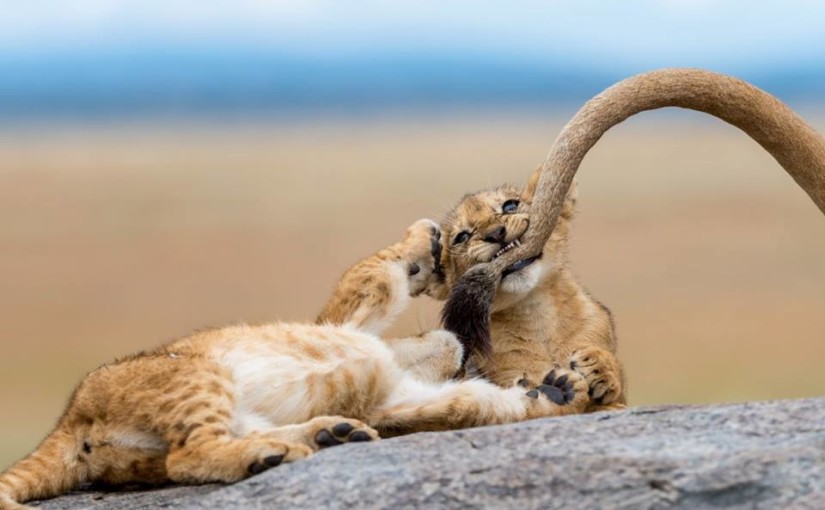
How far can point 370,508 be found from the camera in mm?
4785

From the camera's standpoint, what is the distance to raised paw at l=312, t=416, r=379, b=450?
5.32 metres

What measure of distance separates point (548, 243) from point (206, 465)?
8.48ft

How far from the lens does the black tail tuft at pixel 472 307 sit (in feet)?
22.1

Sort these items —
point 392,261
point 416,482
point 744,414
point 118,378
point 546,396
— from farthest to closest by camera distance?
point 392,261 < point 546,396 < point 118,378 < point 744,414 < point 416,482

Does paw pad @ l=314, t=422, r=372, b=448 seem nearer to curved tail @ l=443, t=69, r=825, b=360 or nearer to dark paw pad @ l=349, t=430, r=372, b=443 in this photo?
dark paw pad @ l=349, t=430, r=372, b=443

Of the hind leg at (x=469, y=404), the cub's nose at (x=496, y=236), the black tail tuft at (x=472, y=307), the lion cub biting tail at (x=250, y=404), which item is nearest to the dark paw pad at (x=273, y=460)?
the lion cub biting tail at (x=250, y=404)

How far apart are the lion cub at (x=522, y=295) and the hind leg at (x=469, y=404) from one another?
48cm

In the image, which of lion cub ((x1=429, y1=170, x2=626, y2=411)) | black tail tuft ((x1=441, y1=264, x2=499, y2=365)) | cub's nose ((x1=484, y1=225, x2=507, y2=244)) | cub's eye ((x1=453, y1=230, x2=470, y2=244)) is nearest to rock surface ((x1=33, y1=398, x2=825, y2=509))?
black tail tuft ((x1=441, y1=264, x2=499, y2=365))

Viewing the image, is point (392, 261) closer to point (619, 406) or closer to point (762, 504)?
point (619, 406)

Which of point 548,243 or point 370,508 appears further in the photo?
point 548,243

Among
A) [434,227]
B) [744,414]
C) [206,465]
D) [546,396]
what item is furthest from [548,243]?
[206,465]

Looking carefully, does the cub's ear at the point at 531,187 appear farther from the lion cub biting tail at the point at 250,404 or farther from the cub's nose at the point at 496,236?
the lion cub biting tail at the point at 250,404

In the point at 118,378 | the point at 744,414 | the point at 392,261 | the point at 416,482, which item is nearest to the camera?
the point at 416,482

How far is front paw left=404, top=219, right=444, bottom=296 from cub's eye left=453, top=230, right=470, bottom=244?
0.11m
